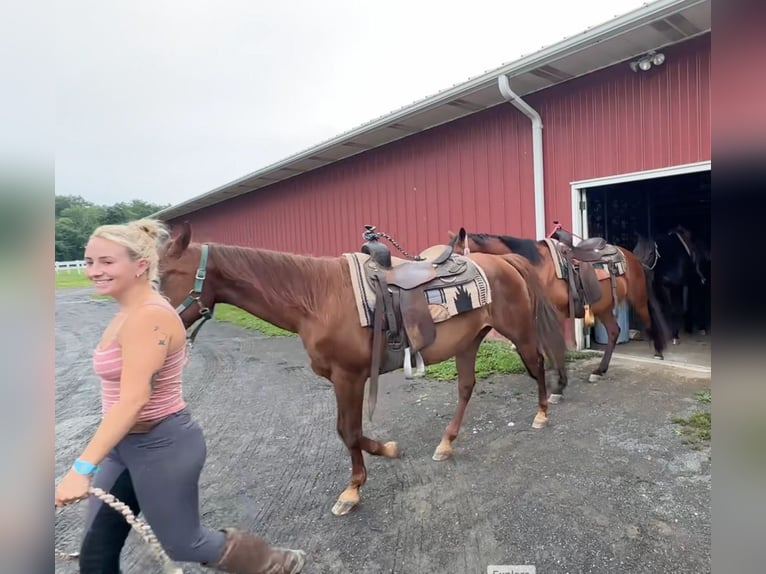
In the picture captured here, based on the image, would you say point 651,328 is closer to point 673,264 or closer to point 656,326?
point 656,326

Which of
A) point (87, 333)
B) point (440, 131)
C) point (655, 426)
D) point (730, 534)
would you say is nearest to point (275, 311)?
point (730, 534)

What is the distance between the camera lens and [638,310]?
5.58 m

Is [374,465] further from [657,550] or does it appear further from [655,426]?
[655,426]

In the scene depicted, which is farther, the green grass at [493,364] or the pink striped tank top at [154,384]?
the green grass at [493,364]

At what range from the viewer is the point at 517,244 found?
4406 mm

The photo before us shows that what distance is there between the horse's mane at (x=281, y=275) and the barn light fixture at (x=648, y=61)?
420 centimetres

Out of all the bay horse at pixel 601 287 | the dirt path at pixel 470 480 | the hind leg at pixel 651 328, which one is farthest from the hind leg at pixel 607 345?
the hind leg at pixel 651 328

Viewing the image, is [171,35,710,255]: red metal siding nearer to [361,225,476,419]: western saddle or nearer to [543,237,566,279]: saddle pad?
[543,237,566,279]: saddle pad

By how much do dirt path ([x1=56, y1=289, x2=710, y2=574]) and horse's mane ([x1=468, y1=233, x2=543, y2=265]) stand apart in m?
1.36

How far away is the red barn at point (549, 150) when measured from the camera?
14.6ft

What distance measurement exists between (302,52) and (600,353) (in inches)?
220

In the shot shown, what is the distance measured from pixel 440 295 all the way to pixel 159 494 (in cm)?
197

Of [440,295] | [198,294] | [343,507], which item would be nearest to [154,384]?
[198,294]

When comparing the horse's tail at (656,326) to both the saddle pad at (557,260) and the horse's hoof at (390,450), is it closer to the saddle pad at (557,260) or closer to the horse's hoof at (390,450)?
the saddle pad at (557,260)
